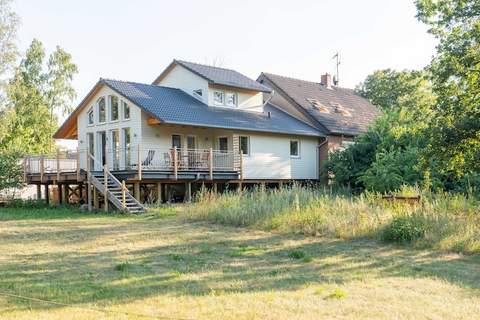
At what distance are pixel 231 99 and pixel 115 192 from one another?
9918 millimetres

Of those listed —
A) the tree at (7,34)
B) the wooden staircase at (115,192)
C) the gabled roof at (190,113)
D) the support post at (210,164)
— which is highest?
the tree at (7,34)

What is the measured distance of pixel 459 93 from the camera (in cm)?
1331

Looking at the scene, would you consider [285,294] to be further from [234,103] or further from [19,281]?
[234,103]

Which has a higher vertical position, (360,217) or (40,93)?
(40,93)

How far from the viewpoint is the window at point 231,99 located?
1061 inches

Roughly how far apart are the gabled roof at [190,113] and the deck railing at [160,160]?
1.35 meters

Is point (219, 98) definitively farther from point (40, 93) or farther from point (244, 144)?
point (40, 93)

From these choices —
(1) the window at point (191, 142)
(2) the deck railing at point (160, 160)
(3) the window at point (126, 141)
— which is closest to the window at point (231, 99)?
(1) the window at point (191, 142)

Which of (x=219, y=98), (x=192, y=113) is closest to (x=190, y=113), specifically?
(x=192, y=113)

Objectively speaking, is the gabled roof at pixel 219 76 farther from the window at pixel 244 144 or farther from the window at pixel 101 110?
the window at pixel 101 110

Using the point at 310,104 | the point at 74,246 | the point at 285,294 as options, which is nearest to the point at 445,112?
the point at 285,294

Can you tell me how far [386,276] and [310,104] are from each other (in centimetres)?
2328

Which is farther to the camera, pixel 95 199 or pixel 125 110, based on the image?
pixel 125 110

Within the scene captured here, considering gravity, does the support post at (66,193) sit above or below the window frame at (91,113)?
below
